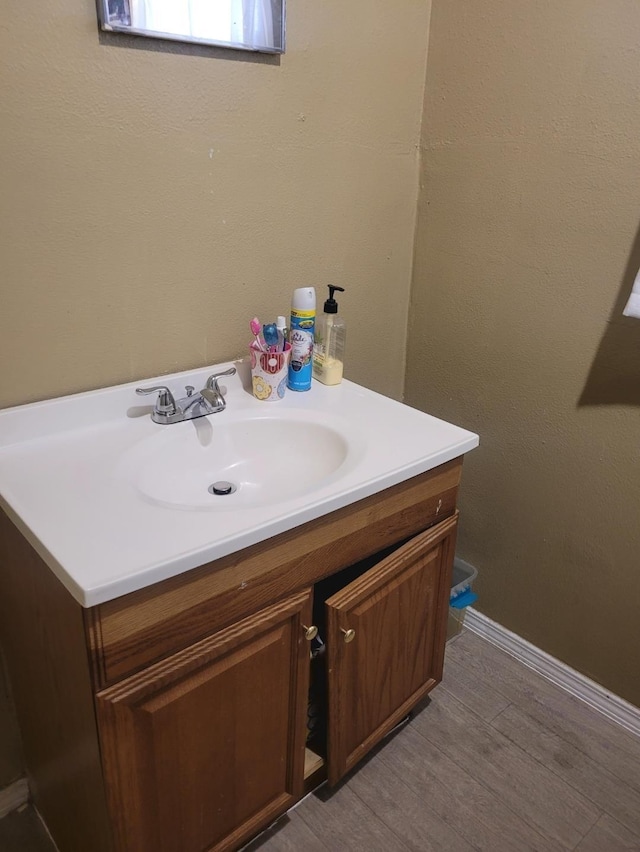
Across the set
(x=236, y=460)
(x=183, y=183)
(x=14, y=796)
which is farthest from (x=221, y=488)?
(x=14, y=796)

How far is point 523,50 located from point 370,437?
92cm

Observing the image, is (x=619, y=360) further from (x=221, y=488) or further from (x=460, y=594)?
(x=221, y=488)

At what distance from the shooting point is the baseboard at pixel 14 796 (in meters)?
1.32

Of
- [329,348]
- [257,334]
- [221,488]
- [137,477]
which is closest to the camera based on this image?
[137,477]

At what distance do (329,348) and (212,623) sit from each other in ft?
2.38

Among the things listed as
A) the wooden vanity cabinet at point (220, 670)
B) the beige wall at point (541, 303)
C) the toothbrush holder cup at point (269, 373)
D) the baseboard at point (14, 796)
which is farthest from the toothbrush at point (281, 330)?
the baseboard at point (14, 796)

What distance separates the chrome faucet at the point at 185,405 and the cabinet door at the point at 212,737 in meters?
0.42

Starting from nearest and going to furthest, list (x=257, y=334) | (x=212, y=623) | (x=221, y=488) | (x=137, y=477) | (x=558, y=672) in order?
(x=212, y=623), (x=137, y=477), (x=221, y=488), (x=257, y=334), (x=558, y=672)

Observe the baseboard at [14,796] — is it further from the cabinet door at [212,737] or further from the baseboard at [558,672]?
the baseboard at [558,672]

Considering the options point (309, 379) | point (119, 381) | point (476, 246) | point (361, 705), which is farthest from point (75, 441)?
point (476, 246)

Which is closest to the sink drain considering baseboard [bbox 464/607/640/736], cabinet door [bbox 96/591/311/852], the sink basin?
the sink basin

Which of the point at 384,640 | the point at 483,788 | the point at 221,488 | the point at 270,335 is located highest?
the point at 270,335

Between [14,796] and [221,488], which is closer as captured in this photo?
[221,488]

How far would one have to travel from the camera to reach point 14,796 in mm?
1331
